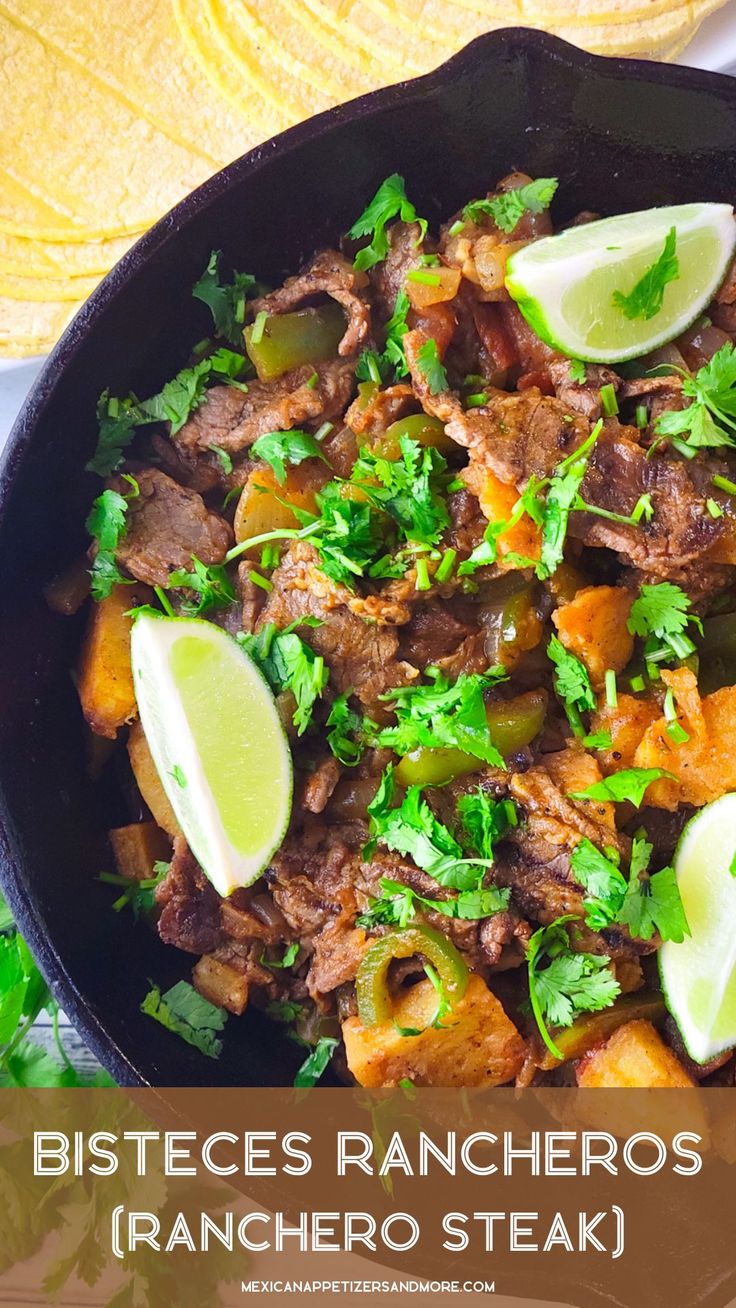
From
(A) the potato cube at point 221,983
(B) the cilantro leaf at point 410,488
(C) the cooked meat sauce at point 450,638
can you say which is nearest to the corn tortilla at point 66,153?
(C) the cooked meat sauce at point 450,638

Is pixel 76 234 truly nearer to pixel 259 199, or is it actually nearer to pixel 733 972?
pixel 259 199

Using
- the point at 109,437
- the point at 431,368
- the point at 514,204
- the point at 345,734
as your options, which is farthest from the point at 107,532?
the point at 514,204

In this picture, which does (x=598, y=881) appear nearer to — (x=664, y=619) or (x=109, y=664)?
(x=664, y=619)

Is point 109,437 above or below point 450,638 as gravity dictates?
above

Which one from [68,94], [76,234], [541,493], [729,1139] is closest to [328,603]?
[541,493]

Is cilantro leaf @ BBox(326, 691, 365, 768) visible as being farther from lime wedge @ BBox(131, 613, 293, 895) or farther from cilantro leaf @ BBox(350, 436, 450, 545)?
cilantro leaf @ BBox(350, 436, 450, 545)

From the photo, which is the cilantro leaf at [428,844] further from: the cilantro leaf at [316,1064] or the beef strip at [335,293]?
the beef strip at [335,293]
